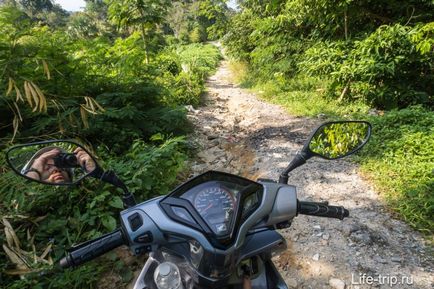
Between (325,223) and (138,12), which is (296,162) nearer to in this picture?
(325,223)

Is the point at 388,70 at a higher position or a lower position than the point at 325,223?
higher

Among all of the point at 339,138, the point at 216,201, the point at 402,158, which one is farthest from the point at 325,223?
the point at 216,201

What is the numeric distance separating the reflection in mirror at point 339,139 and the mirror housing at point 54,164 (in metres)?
1.09

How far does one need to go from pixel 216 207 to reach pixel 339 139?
0.95 metres

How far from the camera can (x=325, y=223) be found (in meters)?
3.12

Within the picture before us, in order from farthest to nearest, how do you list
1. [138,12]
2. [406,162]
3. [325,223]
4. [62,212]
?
[138,12] → [406,162] → [325,223] → [62,212]

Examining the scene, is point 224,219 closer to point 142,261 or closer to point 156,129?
point 142,261

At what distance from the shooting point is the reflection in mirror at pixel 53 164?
1.10 metres

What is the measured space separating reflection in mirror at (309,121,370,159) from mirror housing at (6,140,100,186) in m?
1.09

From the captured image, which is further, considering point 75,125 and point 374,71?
point 374,71

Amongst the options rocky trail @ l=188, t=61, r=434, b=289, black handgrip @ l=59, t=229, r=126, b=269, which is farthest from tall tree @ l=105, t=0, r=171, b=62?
black handgrip @ l=59, t=229, r=126, b=269

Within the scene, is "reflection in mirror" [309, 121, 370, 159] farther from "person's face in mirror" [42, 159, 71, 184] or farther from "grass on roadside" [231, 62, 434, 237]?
"grass on roadside" [231, 62, 434, 237]

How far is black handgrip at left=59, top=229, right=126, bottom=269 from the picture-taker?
1026 millimetres

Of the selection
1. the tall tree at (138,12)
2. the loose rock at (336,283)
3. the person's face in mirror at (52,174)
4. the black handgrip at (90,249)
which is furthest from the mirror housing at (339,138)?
the tall tree at (138,12)
